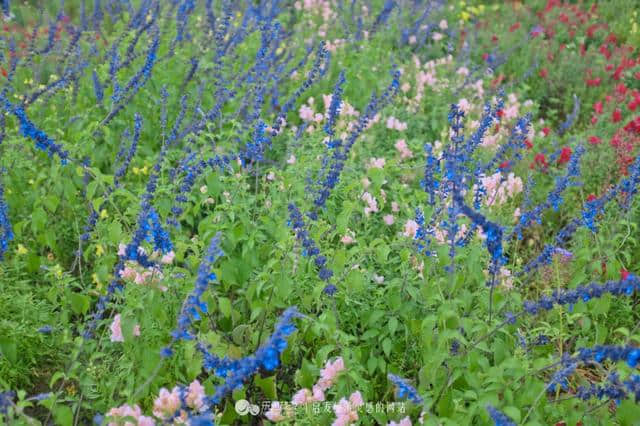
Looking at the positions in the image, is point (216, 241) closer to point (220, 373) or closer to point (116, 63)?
point (220, 373)

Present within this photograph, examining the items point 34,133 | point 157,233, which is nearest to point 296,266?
point 157,233

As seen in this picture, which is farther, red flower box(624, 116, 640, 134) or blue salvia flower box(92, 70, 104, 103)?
red flower box(624, 116, 640, 134)

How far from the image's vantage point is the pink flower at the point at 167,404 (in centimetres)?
230

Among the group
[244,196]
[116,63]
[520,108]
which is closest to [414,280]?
[244,196]

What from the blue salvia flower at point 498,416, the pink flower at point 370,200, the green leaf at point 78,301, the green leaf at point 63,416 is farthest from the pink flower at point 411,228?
the green leaf at point 63,416

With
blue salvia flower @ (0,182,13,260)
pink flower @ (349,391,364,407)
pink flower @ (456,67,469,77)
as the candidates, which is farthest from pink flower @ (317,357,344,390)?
pink flower @ (456,67,469,77)

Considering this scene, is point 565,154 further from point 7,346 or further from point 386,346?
point 7,346

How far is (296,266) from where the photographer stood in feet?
10.2

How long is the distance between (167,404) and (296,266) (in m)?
0.98

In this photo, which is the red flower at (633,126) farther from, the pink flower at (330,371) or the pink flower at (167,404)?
the pink flower at (167,404)

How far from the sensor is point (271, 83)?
5301 millimetres

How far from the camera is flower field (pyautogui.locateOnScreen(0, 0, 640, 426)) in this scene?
259 cm

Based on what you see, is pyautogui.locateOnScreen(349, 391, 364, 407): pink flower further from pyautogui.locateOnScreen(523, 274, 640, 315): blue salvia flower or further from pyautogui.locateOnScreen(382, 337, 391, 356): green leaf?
pyautogui.locateOnScreen(523, 274, 640, 315): blue salvia flower

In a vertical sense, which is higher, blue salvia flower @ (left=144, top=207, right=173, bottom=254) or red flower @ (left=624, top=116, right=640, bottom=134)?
blue salvia flower @ (left=144, top=207, right=173, bottom=254)
